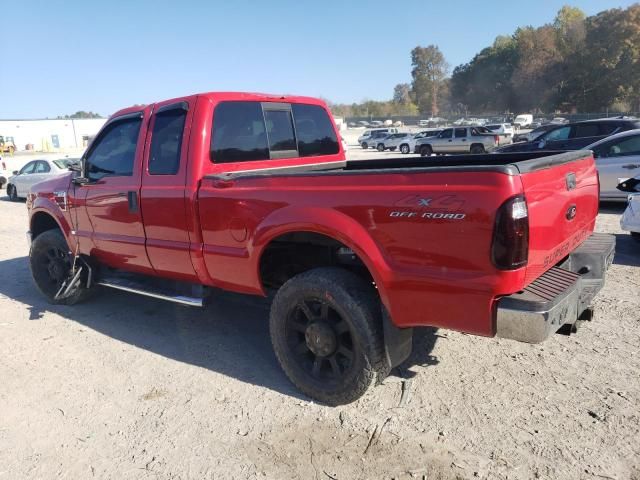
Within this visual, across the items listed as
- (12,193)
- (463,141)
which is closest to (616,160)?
(463,141)

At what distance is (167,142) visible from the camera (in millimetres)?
4180

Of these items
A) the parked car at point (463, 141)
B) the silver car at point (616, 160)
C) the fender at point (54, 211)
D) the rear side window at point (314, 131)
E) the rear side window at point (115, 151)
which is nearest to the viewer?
the rear side window at point (115, 151)

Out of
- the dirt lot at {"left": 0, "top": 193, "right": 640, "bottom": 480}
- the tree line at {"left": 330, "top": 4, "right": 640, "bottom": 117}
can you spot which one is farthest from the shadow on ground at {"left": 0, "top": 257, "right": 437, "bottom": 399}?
the tree line at {"left": 330, "top": 4, "right": 640, "bottom": 117}

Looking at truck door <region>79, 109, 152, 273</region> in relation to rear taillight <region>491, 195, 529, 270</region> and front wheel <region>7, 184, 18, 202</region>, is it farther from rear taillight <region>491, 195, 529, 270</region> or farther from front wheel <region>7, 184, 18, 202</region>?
front wheel <region>7, 184, 18, 202</region>

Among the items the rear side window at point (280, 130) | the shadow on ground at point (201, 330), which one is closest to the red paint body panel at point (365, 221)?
the rear side window at point (280, 130)

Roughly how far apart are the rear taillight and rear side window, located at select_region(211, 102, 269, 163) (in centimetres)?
233

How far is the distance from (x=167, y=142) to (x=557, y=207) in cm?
298

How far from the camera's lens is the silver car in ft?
30.5

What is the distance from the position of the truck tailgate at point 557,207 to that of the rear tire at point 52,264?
14.7 feet

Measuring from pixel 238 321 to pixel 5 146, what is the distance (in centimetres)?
6030

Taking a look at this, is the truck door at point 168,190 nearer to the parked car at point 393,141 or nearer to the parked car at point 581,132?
the parked car at point 581,132

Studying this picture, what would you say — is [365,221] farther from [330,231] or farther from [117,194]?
[117,194]

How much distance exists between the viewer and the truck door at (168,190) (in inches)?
156

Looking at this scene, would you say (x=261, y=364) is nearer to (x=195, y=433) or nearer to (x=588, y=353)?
(x=195, y=433)
